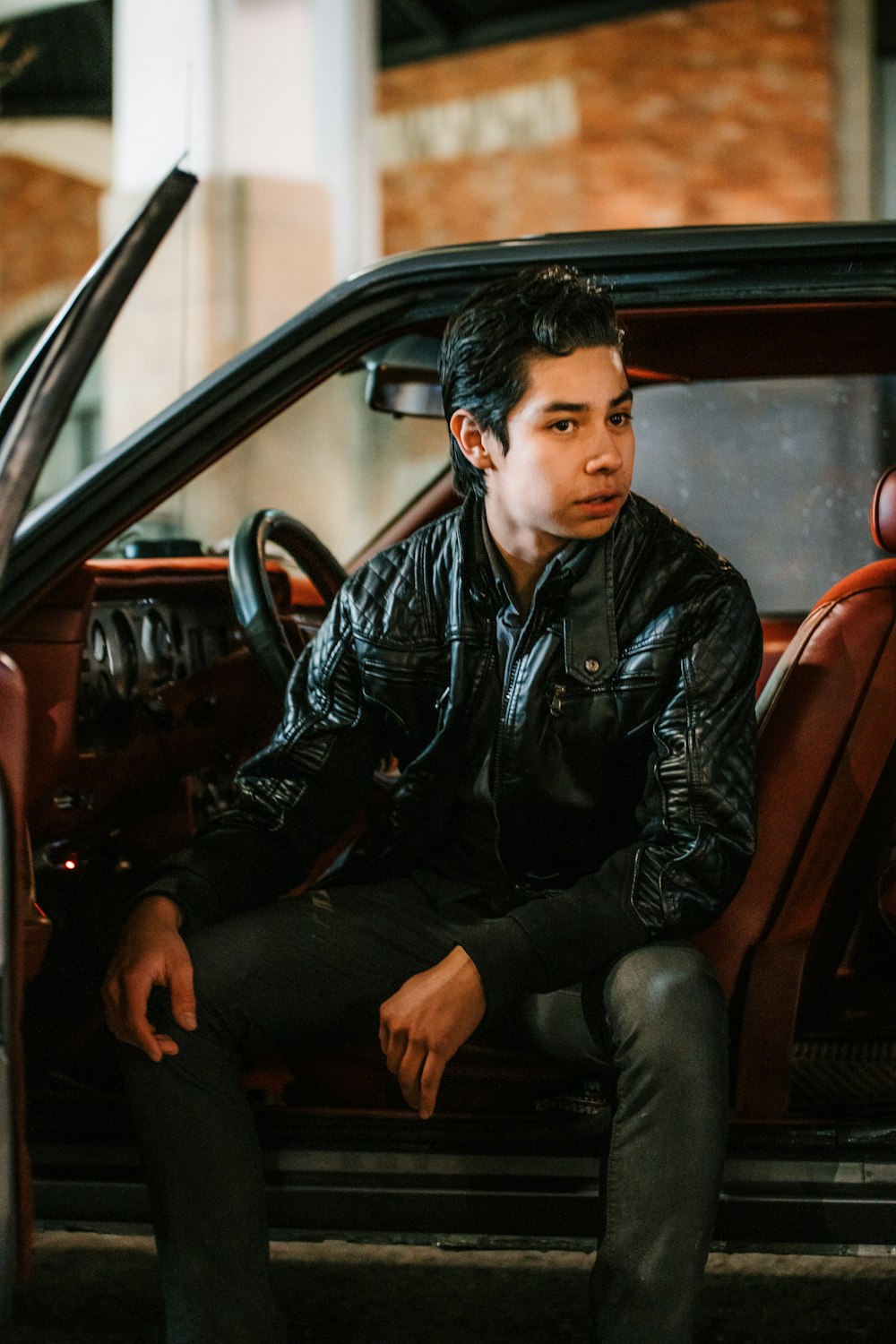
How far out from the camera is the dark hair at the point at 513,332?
5.64 ft

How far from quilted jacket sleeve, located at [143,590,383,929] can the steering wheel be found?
21 cm

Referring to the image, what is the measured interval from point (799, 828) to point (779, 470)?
61.8 inches

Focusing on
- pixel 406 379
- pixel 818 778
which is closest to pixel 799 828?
pixel 818 778

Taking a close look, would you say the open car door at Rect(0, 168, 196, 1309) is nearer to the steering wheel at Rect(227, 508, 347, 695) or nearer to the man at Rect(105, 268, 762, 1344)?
the man at Rect(105, 268, 762, 1344)

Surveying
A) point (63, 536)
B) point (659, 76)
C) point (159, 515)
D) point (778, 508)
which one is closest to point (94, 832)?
point (63, 536)

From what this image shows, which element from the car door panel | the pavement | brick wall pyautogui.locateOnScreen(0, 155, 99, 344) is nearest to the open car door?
the car door panel

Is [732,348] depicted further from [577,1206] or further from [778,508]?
[577,1206]

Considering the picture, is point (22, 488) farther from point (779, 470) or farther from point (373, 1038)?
point (779, 470)

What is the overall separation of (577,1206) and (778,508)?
1830mm

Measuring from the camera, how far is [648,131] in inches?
282

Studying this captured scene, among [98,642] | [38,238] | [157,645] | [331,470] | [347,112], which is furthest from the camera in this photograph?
[38,238]

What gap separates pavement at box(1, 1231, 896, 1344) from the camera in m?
2.02

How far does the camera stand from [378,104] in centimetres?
757

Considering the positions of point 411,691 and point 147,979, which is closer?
point 147,979
